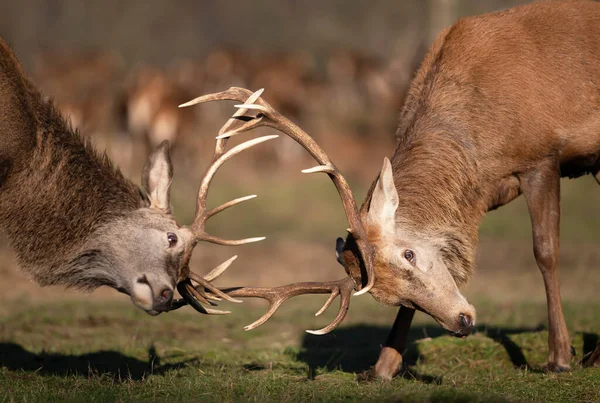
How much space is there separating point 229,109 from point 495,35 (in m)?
22.6

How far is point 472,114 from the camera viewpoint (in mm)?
6738

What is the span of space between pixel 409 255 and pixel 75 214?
7.50ft

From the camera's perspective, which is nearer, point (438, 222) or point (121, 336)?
point (438, 222)

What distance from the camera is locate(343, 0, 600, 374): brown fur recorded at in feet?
21.4

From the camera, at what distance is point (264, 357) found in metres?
7.21

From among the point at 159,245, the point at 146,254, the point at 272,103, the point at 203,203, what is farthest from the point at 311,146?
the point at 272,103

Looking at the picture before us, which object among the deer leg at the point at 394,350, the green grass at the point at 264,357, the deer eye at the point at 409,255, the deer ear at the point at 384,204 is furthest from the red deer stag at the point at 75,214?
the deer leg at the point at 394,350

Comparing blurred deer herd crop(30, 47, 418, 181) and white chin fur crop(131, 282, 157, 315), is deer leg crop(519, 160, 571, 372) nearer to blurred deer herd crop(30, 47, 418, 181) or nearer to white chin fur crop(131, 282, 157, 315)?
white chin fur crop(131, 282, 157, 315)

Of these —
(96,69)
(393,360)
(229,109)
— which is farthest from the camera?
(229,109)

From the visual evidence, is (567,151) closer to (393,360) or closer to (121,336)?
(393,360)

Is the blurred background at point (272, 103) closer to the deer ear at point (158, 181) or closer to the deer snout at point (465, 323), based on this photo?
the deer ear at point (158, 181)

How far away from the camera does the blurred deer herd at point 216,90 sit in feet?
65.2

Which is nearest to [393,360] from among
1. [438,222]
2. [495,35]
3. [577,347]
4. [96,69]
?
[438,222]

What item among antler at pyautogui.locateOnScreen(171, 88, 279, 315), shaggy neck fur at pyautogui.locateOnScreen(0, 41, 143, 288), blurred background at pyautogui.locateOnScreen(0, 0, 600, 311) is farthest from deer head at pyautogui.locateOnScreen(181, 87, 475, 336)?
blurred background at pyautogui.locateOnScreen(0, 0, 600, 311)
